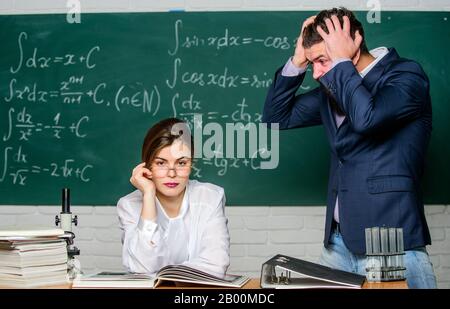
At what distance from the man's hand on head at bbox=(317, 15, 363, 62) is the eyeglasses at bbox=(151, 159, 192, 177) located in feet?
2.30

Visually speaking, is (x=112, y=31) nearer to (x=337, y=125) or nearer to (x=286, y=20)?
(x=286, y=20)

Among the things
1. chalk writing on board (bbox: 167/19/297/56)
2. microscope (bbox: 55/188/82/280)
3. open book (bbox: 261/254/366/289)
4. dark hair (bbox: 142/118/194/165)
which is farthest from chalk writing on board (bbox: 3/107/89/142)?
open book (bbox: 261/254/366/289)

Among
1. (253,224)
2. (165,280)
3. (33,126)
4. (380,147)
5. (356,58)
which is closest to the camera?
(165,280)

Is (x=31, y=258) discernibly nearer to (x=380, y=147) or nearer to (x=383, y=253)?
(x=383, y=253)

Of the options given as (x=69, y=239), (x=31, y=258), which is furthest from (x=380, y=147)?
(x=31, y=258)

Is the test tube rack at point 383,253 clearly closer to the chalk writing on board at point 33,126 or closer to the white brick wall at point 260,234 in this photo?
the white brick wall at point 260,234

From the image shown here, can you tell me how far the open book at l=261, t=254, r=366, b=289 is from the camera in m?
1.83

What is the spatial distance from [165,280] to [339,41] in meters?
1.12

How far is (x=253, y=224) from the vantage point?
141 inches

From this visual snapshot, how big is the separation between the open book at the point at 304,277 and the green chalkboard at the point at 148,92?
1610mm

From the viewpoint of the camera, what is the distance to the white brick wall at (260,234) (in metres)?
3.55

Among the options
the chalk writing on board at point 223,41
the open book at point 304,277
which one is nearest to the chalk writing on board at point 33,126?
the chalk writing on board at point 223,41

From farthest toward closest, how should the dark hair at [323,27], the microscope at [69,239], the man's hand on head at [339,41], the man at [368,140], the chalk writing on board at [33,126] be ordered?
1. the chalk writing on board at [33,126]
2. the dark hair at [323,27]
3. the man's hand on head at [339,41]
4. the man at [368,140]
5. the microscope at [69,239]

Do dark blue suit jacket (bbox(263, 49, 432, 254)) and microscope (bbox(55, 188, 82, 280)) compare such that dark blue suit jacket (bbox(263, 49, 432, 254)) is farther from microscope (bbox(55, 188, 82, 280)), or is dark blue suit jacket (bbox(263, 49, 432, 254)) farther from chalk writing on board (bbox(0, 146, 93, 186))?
chalk writing on board (bbox(0, 146, 93, 186))
